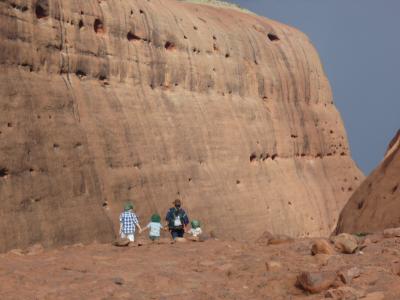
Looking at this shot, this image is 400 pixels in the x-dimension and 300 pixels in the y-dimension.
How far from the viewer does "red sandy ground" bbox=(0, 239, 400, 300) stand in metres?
10.5

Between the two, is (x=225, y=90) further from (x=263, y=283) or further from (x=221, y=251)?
(x=263, y=283)

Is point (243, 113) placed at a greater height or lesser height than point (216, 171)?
greater

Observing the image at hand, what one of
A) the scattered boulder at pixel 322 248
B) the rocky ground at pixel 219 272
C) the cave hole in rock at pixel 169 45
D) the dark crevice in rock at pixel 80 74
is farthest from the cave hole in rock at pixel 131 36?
the scattered boulder at pixel 322 248

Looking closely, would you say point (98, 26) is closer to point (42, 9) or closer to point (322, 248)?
point (42, 9)

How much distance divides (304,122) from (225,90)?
741cm

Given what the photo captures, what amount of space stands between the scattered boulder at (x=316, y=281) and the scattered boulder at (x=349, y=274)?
119mm

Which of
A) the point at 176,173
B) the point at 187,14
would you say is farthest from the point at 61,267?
the point at 187,14

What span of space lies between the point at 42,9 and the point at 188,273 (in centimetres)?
1175

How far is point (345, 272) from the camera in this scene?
1047cm

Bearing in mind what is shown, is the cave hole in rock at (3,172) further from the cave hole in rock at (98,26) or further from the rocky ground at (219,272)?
the cave hole in rock at (98,26)

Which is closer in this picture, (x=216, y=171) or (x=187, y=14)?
(x=216, y=171)

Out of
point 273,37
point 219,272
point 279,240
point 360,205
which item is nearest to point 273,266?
point 219,272

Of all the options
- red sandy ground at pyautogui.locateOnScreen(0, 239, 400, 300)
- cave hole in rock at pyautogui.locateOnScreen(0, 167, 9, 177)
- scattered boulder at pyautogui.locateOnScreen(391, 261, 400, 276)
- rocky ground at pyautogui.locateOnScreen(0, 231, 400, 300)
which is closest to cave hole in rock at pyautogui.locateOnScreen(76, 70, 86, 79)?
cave hole in rock at pyautogui.locateOnScreen(0, 167, 9, 177)

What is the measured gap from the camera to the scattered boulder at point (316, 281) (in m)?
10.3
